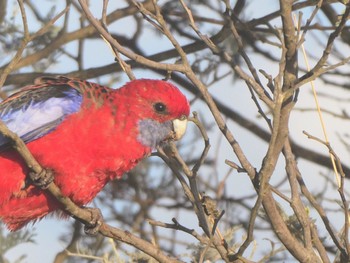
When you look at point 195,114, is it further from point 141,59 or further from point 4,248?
point 4,248

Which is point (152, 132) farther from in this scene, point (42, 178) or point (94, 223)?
point (42, 178)

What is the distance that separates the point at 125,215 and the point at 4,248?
1.20 metres

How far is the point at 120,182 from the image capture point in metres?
6.84

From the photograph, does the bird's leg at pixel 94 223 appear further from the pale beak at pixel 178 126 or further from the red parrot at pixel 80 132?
the pale beak at pixel 178 126

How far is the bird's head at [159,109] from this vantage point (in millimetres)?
4152

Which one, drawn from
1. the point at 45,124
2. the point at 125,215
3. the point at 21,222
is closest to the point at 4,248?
the point at 125,215

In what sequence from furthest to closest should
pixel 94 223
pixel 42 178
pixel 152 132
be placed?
pixel 152 132
pixel 94 223
pixel 42 178

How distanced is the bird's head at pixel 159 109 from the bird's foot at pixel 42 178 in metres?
0.56

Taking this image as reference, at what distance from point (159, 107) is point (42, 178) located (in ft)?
2.41

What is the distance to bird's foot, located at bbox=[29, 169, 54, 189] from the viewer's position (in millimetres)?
3729

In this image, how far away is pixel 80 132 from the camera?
396 cm

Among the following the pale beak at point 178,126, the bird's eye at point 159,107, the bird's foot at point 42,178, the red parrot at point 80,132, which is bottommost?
the bird's foot at point 42,178

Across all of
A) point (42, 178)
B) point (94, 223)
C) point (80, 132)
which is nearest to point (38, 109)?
point (80, 132)

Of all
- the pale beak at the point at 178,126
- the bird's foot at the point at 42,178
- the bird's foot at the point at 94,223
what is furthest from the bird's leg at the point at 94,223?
the pale beak at the point at 178,126
